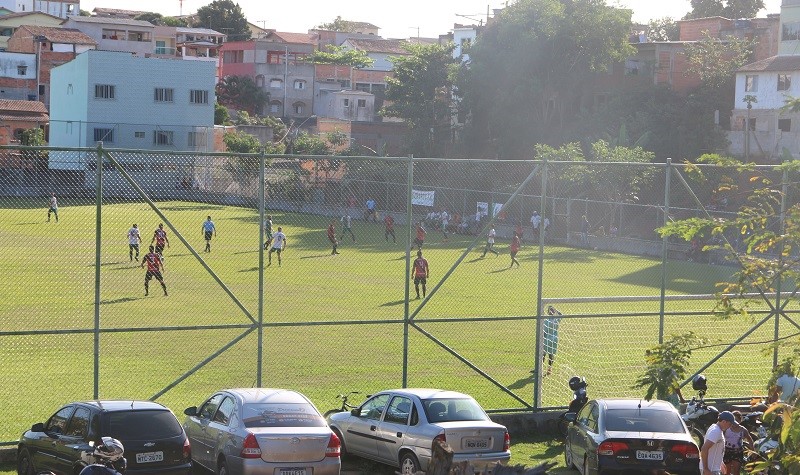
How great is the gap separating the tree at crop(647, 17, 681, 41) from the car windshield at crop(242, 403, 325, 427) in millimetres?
106777

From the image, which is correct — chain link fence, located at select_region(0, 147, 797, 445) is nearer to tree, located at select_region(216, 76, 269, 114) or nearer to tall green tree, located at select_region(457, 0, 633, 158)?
tall green tree, located at select_region(457, 0, 633, 158)

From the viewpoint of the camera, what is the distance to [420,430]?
1408cm

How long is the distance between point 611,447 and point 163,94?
233 ft

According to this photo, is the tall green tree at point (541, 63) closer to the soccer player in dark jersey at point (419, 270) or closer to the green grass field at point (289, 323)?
the green grass field at point (289, 323)

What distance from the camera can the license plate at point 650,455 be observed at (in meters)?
13.7

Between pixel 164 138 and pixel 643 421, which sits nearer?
pixel 643 421

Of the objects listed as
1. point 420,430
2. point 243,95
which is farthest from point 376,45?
point 420,430

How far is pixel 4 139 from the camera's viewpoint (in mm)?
72375

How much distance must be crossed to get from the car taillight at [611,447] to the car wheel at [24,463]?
278 inches

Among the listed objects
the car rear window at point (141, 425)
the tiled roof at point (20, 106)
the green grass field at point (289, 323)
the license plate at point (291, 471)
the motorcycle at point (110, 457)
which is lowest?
the green grass field at point (289, 323)

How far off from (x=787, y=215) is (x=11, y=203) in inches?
458

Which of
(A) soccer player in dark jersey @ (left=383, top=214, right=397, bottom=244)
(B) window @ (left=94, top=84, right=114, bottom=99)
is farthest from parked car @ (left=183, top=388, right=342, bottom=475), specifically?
(B) window @ (left=94, top=84, right=114, bottom=99)

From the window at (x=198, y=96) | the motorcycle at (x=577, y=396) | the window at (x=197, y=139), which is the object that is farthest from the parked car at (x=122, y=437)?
the window at (x=198, y=96)

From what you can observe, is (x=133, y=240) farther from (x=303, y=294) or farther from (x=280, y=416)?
(x=280, y=416)
